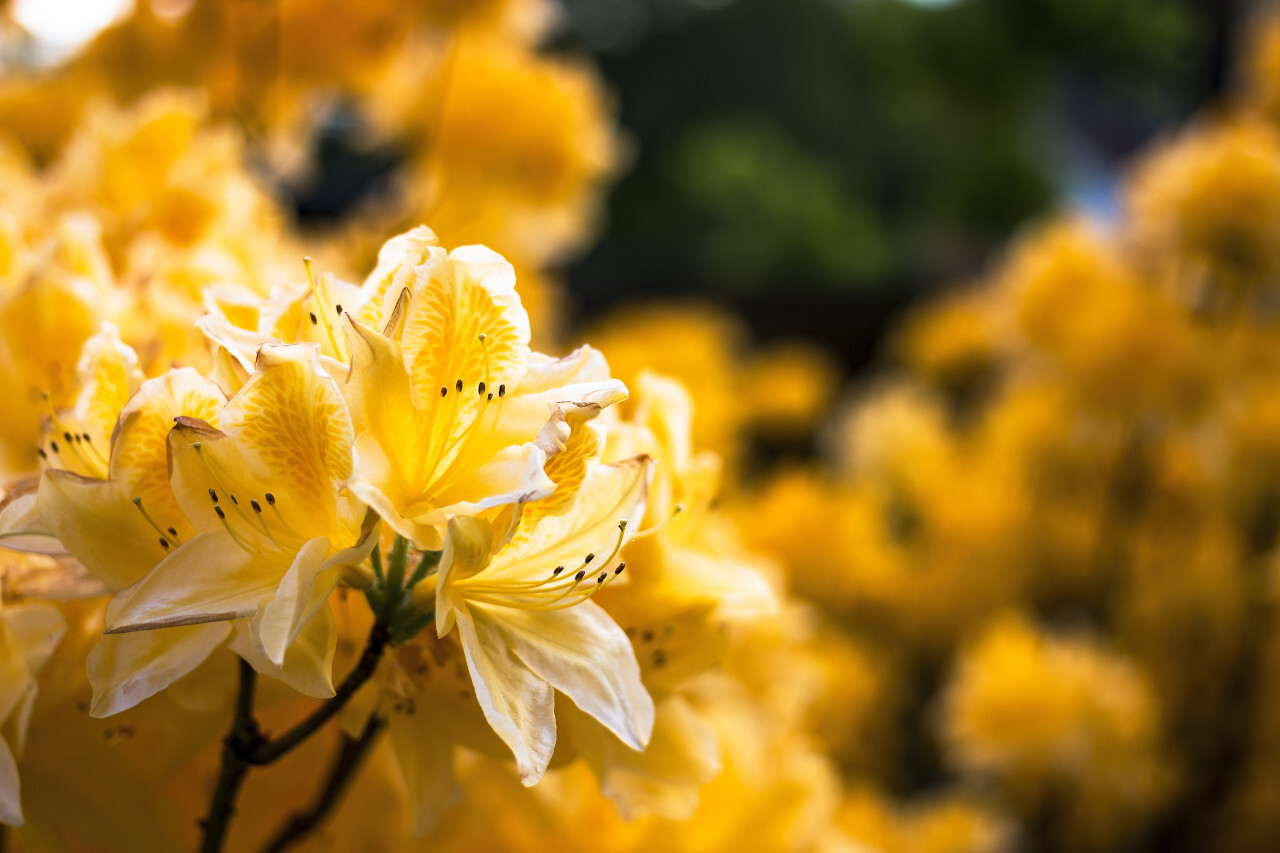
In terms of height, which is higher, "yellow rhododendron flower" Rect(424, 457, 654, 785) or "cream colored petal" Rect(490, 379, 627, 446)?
"cream colored petal" Rect(490, 379, 627, 446)

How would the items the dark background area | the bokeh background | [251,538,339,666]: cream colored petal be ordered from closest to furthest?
1. [251,538,339,666]: cream colored petal
2. the bokeh background
3. the dark background area

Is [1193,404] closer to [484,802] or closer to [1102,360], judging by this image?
[1102,360]

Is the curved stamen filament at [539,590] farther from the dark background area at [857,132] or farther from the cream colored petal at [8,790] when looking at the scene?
the dark background area at [857,132]

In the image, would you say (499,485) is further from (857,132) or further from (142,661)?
(857,132)

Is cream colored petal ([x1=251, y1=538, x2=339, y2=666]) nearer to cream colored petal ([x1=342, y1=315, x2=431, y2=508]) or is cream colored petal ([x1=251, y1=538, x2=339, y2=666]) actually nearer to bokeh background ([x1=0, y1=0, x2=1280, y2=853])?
cream colored petal ([x1=342, y1=315, x2=431, y2=508])

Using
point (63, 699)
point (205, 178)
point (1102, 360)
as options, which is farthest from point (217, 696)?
point (1102, 360)

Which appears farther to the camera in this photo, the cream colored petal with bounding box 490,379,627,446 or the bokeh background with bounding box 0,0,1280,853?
the bokeh background with bounding box 0,0,1280,853

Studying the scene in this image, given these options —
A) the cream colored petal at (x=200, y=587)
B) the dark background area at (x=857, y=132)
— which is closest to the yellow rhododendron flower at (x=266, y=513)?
the cream colored petal at (x=200, y=587)

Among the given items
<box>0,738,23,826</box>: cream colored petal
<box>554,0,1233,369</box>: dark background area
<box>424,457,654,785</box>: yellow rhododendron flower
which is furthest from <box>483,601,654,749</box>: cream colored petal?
<box>554,0,1233,369</box>: dark background area

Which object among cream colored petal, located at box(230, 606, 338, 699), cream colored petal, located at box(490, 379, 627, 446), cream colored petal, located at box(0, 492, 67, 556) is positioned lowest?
cream colored petal, located at box(0, 492, 67, 556)
